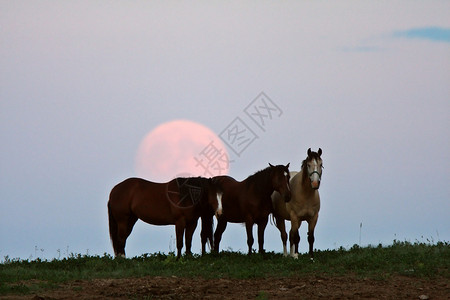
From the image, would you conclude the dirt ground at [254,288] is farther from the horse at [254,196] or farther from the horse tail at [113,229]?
the horse tail at [113,229]

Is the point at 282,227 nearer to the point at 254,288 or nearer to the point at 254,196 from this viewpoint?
the point at 254,196

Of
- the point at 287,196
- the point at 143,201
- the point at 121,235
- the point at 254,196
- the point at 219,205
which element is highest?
the point at 143,201

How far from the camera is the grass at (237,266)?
643 inches

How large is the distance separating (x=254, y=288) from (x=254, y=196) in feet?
14.4

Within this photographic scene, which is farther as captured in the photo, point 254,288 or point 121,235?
point 121,235

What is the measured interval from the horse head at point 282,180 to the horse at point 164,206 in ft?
5.47

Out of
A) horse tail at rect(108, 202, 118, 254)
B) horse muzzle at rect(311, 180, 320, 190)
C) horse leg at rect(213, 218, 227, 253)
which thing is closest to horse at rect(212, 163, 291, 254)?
horse leg at rect(213, 218, 227, 253)

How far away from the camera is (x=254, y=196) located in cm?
1906

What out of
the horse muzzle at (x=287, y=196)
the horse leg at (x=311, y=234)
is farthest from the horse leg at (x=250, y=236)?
the horse leg at (x=311, y=234)

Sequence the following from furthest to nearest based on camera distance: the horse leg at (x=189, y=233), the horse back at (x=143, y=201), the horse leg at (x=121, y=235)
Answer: the horse leg at (x=121, y=235), the horse back at (x=143, y=201), the horse leg at (x=189, y=233)

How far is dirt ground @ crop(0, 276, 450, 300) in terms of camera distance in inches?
560

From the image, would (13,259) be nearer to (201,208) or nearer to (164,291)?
(201,208)

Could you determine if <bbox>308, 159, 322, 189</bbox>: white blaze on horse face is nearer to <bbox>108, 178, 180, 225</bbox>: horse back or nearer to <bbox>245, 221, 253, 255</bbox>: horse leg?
<bbox>245, 221, 253, 255</bbox>: horse leg

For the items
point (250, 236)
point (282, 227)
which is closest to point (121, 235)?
point (250, 236)
